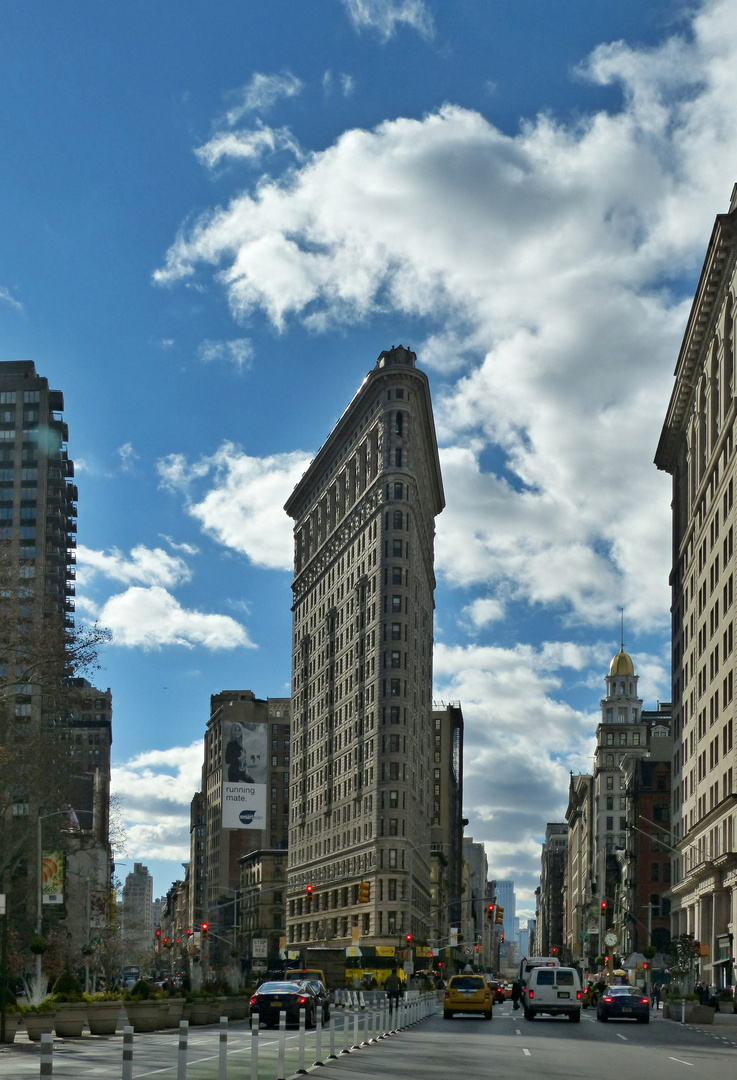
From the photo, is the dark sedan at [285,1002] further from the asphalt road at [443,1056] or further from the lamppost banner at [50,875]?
the lamppost banner at [50,875]

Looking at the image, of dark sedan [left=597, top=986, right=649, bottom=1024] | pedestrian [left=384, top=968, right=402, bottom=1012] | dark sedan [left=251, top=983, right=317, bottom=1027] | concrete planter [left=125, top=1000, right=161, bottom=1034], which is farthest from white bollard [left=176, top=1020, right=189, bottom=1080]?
dark sedan [left=597, top=986, right=649, bottom=1024]

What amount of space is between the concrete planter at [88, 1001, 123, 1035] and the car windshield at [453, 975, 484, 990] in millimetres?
15796

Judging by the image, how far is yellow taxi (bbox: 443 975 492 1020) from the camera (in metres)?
52.5

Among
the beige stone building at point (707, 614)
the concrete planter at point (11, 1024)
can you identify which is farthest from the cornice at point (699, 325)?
the concrete planter at point (11, 1024)

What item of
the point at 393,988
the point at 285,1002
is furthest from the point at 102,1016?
the point at 393,988

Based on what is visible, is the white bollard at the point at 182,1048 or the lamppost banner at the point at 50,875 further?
the lamppost banner at the point at 50,875

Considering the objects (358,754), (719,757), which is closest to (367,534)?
(358,754)

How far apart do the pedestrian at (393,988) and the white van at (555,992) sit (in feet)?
17.7

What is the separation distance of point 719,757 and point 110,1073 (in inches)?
2574

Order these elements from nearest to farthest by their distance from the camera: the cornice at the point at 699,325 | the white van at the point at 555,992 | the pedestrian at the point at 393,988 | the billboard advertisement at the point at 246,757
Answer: the pedestrian at the point at 393,988 → the white van at the point at 555,992 → the cornice at the point at 699,325 → the billboard advertisement at the point at 246,757

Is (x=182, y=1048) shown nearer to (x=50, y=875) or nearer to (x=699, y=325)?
(x=50, y=875)

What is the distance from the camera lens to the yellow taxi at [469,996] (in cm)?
5247

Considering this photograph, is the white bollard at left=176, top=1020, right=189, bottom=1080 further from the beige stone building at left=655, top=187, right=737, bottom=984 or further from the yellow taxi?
the beige stone building at left=655, top=187, right=737, bottom=984

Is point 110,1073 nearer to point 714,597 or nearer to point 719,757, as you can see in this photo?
point 719,757
